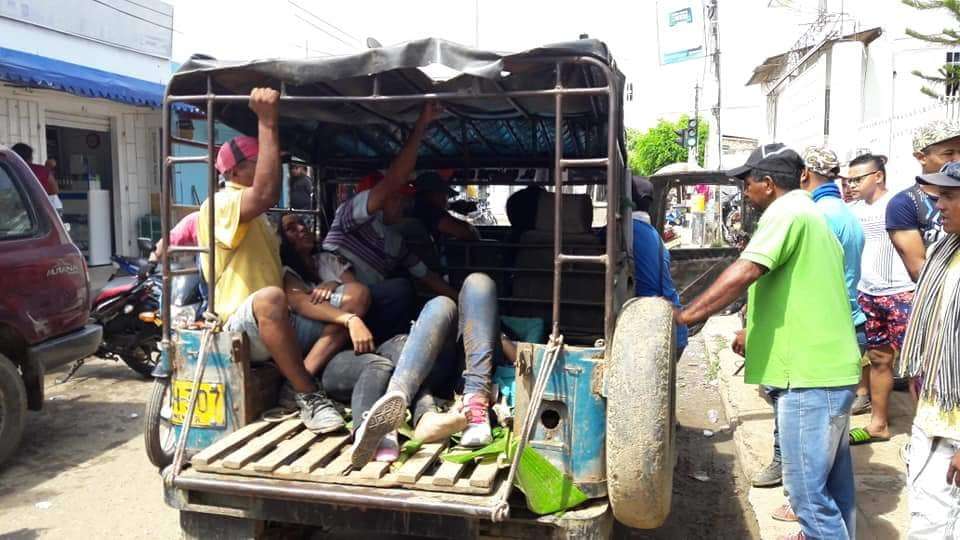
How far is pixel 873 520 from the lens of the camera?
3.96 metres

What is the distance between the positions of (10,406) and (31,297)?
2.40ft

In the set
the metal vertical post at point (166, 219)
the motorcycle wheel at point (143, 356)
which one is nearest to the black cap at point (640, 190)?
the metal vertical post at point (166, 219)

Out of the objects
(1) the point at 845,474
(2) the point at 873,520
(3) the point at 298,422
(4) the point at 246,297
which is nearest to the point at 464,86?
(4) the point at 246,297

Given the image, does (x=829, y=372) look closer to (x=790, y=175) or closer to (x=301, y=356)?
(x=790, y=175)

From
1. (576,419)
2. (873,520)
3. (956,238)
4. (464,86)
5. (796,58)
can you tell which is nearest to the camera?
(956,238)

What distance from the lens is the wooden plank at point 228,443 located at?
9.55 ft

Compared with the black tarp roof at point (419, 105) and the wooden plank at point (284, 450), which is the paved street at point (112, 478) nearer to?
the wooden plank at point (284, 450)

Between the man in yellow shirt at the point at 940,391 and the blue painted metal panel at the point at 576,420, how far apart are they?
1.12 m

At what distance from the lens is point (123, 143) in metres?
13.2

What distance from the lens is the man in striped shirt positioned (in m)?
3.97

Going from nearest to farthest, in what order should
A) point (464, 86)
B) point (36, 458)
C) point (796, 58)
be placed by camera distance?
point (464, 86) → point (36, 458) → point (796, 58)

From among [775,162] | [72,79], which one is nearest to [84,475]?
[775,162]

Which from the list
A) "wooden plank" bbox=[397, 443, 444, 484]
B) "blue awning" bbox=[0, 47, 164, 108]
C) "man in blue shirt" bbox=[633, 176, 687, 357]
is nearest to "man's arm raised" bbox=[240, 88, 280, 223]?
"wooden plank" bbox=[397, 443, 444, 484]

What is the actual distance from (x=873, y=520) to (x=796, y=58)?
92.7 feet
